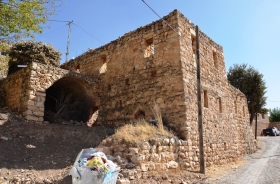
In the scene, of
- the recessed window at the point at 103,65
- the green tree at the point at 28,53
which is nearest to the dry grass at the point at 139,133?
the recessed window at the point at 103,65

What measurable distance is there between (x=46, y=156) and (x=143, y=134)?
2.88m

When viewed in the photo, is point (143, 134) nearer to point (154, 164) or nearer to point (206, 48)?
point (154, 164)

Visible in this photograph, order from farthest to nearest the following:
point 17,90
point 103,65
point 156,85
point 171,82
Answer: point 103,65, point 17,90, point 156,85, point 171,82

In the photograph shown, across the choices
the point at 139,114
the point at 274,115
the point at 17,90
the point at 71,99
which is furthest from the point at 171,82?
the point at 274,115

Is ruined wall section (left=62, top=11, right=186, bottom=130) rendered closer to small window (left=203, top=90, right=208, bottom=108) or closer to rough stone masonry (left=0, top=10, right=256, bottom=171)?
rough stone masonry (left=0, top=10, right=256, bottom=171)

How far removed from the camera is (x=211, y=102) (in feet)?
32.0

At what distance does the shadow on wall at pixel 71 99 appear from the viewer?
10820mm

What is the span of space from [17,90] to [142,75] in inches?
225

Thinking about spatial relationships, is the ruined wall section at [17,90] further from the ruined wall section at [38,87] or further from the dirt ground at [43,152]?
the dirt ground at [43,152]

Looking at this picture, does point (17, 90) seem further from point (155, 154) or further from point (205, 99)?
point (205, 99)

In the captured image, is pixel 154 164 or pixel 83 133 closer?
pixel 154 164

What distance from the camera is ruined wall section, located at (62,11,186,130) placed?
820 cm

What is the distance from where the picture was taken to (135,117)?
30.3ft

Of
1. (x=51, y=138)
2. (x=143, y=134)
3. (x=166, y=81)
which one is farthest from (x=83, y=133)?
(x=166, y=81)
